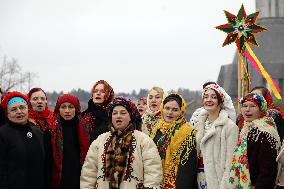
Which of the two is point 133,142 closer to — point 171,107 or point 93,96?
point 171,107

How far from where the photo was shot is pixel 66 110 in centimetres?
578

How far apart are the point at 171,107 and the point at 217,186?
3.51 ft

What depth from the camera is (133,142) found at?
516 centimetres

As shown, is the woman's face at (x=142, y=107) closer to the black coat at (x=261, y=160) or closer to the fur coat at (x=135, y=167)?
the fur coat at (x=135, y=167)

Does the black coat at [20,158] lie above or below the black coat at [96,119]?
below

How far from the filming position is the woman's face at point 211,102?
5.66 m

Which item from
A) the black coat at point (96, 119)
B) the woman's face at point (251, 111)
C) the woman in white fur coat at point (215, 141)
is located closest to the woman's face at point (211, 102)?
the woman in white fur coat at point (215, 141)

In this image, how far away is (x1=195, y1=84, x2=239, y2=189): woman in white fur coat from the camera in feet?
17.7

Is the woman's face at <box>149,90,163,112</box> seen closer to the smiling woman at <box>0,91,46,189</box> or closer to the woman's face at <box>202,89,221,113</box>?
the woman's face at <box>202,89,221,113</box>

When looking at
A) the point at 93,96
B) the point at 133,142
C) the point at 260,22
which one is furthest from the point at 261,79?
the point at 133,142

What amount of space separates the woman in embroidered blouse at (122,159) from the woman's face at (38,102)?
4.47ft

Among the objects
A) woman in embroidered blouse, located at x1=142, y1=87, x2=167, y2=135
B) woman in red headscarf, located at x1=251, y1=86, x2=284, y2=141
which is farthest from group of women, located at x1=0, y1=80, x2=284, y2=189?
woman in embroidered blouse, located at x1=142, y1=87, x2=167, y2=135

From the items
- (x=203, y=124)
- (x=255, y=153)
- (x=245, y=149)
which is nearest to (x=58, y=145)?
(x=203, y=124)

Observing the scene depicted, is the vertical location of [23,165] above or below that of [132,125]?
below
